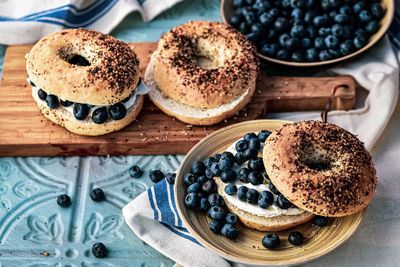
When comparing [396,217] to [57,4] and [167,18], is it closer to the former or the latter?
[167,18]

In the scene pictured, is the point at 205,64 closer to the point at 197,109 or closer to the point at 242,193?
the point at 197,109

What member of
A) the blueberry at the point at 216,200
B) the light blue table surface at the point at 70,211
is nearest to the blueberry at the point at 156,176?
the light blue table surface at the point at 70,211

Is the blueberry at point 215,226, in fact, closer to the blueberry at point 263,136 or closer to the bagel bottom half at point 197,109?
the blueberry at point 263,136

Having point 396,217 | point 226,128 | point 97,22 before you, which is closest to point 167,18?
point 97,22

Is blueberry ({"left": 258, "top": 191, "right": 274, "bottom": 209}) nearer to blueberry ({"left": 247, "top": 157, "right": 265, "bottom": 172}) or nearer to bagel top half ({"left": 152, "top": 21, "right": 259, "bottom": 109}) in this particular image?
blueberry ({"left": 247, "top": 157, "right": 265, "bottom": 172})

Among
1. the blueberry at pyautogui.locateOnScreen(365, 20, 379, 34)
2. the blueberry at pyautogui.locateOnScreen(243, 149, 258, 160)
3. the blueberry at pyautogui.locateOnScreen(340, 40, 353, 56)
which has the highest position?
the blueberry at pyautogui.locateOnScreen(365, 20, 379, 34)

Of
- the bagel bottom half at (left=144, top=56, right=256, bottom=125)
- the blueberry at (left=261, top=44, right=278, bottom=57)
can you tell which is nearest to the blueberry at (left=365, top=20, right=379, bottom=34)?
the blueberry at (left=261, top=44, right=278, bottom=57)
